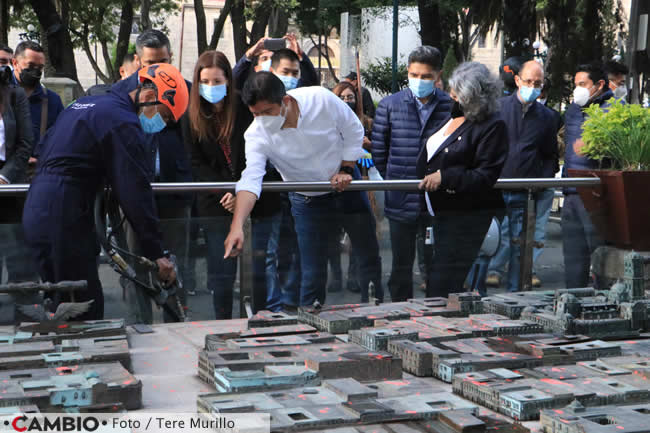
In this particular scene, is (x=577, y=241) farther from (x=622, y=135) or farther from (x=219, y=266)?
(x=219, y=266)

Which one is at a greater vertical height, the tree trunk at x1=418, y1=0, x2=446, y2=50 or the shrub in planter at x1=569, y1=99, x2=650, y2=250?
the tree trunk at x1=418, y1=0, x2=446, y2=50

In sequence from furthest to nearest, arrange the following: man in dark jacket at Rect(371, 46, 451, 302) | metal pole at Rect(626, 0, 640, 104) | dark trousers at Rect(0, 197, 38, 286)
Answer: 1. metal pole at Rect(626, 0, 640, 104)
2. man in dark jacket at Rect(371, 46, 451, 302)
3. dark trousers at Rect(0, 197, 38, 286)

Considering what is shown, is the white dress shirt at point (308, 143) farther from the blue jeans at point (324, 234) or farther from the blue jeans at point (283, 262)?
the blue jeans at point (283, 262)

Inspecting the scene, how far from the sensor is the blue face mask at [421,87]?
280 inches

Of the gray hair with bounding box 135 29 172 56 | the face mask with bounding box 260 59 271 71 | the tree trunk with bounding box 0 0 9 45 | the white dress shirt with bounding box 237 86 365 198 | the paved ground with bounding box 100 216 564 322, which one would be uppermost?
the tree trunk with bounding box 0 0 9 45

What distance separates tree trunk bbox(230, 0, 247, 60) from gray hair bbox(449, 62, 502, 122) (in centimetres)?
2164

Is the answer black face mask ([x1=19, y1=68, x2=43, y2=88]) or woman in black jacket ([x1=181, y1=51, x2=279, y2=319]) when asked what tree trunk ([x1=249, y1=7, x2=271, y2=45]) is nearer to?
black face mask ([x1=19, y1=68, x2=43, y2=88])

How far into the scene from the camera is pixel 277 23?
31984 millimetres

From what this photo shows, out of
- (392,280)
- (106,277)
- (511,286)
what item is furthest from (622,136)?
(106,277)

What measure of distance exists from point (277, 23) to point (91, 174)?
27.4 metres

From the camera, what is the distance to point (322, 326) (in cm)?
492

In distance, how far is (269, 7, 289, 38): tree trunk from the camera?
30.8m

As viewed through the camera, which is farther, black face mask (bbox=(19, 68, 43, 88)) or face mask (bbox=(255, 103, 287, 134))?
black face mask (bbox=(19, 68, 43, 88))

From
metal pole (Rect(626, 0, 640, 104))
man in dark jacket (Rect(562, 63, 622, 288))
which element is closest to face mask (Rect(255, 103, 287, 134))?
man in dark jacket (Rect(562, 63, 622, 288))
